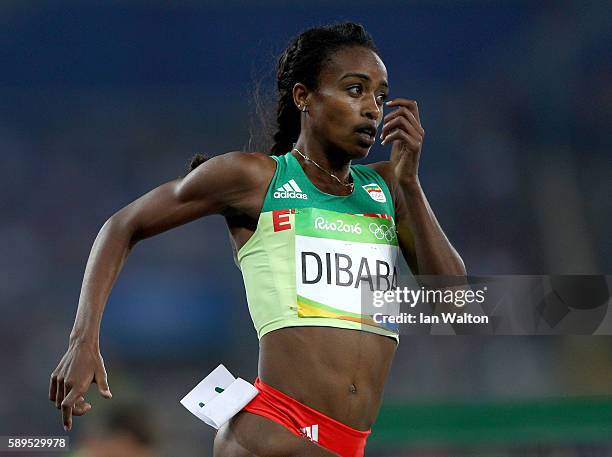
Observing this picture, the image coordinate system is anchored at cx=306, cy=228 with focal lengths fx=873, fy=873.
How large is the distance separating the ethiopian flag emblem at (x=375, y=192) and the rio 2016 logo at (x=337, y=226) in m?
0.16

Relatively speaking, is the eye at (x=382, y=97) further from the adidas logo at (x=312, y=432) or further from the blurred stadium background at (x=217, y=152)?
the blurred stadium background at (x=217, y=152)

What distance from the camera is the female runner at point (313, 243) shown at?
8.23 ft

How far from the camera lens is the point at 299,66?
2988 millimetres

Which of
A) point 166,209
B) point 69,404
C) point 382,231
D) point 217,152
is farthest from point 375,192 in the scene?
point 217,152

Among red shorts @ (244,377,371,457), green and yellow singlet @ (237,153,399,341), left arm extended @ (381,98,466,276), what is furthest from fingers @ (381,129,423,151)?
red shorts @ (244,377,371,457)

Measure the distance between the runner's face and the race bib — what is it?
247 millimetres

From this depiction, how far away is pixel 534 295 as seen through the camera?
4.18 m

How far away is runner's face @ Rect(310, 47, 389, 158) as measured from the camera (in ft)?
9.02

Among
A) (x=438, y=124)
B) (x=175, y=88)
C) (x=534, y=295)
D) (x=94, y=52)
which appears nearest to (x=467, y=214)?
(x=438, y=124)

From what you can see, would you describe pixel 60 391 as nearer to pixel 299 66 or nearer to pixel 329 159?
pixel 329 159

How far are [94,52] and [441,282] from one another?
368 centimetres

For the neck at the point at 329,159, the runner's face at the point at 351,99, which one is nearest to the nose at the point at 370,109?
the runner's face at the point at 351,99

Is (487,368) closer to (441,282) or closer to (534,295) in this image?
(534,295)

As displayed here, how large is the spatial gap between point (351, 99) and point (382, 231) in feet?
1.41
